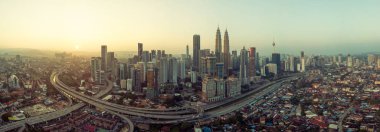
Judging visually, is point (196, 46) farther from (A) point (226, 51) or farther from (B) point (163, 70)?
(B) point (163, 70)

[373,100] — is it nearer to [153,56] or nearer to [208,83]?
[208,83]

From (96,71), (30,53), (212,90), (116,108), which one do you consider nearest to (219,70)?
(212,90)

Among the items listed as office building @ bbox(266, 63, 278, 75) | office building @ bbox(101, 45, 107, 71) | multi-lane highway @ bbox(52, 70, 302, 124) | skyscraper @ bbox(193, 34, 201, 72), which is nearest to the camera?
multi-lane highway @ bbox(52, 70, 302, 124)

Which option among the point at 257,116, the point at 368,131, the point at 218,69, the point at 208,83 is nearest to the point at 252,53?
the point at 218,69

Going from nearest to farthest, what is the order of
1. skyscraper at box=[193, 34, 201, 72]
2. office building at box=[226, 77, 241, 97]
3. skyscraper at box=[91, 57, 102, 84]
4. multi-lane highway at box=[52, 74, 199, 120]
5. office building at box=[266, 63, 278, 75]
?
multi-lane highway at box=[52, 74, 199, 120], office building at box=[226, 77, 241, 97], skyscraper at box=[91, 57, 102, 84], office building at box=[266, 63, 278, 75], skyscraper at box=[193, 34, 201, 72]

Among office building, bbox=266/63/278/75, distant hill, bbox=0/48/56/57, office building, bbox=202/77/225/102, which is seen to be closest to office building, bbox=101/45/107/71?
distant hill, bbox=0/48/56/57

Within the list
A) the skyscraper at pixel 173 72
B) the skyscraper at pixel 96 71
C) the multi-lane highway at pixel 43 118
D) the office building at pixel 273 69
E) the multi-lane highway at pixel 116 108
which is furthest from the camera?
the office building at pixel 273 69

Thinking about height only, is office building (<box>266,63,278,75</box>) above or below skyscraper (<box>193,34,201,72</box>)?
below

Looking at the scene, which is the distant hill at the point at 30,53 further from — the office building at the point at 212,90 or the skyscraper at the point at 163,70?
the office building at the point at 212,90

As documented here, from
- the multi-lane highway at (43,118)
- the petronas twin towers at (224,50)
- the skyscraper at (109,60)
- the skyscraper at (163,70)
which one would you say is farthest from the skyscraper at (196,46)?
the multi-lane highway at (43,118)

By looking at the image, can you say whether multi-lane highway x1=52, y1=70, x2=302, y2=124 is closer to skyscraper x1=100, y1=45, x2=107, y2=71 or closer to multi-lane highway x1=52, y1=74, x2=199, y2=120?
multi-lane highway x1=52, y1=74, x2=199, y2=120

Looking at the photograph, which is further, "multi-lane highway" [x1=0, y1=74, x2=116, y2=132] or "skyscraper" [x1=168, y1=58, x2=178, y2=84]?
"skyscraper" [x1=168, y1=58, x2=178, y2=84]
